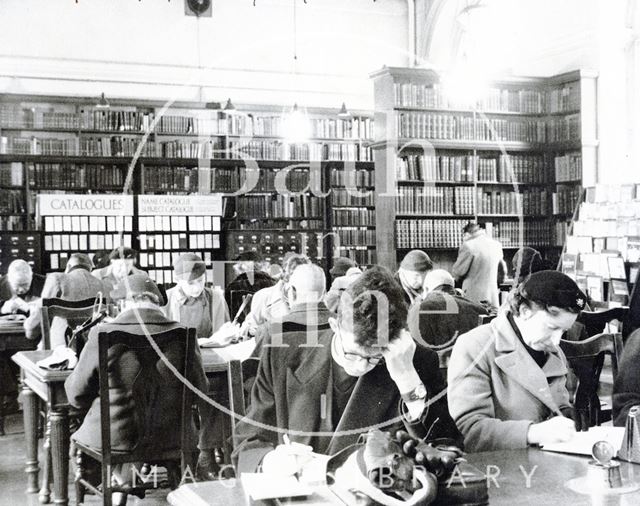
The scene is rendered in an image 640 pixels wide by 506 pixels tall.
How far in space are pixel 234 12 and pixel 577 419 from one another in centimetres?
1016

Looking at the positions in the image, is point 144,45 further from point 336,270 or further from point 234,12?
point 336,270

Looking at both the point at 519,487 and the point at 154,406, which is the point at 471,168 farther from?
the point at 519,487

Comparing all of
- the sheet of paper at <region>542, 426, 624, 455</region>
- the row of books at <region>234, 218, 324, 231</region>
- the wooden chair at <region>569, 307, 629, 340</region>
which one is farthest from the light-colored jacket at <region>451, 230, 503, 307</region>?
the sheet of paper at <region>542, 426, 624, 455</region>

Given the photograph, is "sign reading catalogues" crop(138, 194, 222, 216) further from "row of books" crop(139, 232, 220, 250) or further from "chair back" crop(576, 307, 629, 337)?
"chair back" crop(576, 307, 629, 337)

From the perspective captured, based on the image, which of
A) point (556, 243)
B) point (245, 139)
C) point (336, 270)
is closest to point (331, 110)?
point (245, 139)

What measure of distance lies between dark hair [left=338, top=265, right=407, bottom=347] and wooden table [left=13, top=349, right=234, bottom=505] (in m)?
1.88

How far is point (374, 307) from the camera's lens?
2.18 m

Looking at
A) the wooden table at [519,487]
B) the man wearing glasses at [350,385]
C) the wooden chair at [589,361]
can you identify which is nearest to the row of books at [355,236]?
the wooden chair at [589,361]

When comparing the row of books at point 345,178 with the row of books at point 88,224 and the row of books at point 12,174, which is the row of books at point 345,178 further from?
the row of books at point 12,174

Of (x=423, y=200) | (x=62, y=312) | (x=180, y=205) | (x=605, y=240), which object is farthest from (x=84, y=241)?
(x=605, y=240)

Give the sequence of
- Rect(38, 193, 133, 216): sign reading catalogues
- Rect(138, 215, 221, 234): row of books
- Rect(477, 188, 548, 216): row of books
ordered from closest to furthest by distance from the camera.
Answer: Rect(477, 188, 548, 216): row of books
Rect(38, 193, 133, 216): sign reading catalogues
Rect(138, 215, 221, 234): row of books

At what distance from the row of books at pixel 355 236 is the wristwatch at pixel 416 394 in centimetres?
886

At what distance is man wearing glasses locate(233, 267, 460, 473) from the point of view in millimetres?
2215

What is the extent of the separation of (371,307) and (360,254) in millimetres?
9034
